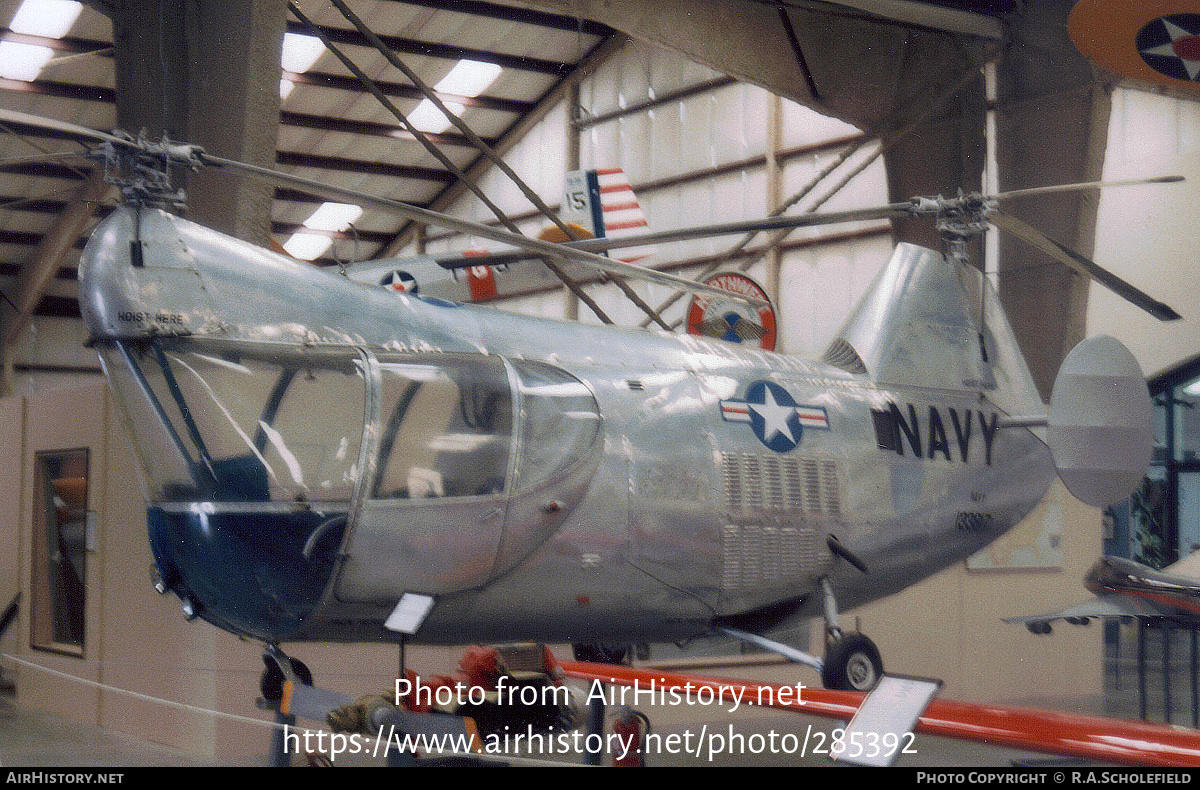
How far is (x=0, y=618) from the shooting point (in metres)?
8.16

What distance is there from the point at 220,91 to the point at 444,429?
3.31 meters

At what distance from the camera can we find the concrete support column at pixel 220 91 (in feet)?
19.3

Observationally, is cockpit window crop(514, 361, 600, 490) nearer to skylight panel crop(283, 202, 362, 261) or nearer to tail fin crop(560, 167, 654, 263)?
tail fin crop(560, 167, 654, 263)

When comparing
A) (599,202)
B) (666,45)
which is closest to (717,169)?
(599,202)

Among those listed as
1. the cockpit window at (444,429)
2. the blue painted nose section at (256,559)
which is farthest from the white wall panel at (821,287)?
the blue painted nose section at (256,559)

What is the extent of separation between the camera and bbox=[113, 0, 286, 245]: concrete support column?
5895 millimetres

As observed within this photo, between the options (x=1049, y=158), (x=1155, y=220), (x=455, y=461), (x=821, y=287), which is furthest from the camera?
(x=821, y=287)

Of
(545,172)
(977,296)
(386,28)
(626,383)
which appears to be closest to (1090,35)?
(977,296)

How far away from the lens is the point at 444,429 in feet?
12.2

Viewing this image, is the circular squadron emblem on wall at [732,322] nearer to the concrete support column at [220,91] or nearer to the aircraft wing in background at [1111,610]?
the aircraft wing in background at [1111,610]

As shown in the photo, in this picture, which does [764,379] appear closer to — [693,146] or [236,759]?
[236,759]

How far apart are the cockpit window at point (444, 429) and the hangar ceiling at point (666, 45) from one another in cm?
112

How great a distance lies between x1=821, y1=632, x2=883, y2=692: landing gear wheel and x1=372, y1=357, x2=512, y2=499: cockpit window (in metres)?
1.58

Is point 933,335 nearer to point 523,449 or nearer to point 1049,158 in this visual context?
point 523,449
